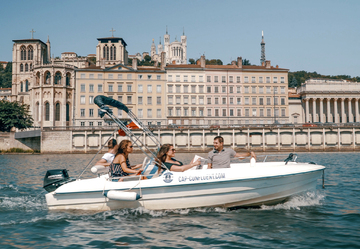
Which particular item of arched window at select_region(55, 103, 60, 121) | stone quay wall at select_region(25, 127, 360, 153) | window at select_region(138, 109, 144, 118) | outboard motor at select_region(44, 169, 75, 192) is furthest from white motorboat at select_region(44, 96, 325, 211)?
arched window at select_region(55, 103, 60, 121)

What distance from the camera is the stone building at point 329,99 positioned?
77.7 metres

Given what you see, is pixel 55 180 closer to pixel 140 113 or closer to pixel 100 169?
pixel 100 169

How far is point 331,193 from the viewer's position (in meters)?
11.8

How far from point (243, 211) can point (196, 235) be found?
2302mm

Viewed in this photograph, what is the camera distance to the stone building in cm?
7769

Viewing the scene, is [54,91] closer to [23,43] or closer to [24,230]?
[23,43]

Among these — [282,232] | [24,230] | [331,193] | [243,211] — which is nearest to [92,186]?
[24,230]

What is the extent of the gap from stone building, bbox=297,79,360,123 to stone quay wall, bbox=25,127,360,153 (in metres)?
20.8

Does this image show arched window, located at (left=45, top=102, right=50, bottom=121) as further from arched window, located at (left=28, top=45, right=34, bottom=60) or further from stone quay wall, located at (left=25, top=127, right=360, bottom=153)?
arched window, located at (left=28, top=45, right=34, bottom=60)

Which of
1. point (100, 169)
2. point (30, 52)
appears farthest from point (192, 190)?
point (30, 52)

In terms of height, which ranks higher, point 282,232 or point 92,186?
point 92,186

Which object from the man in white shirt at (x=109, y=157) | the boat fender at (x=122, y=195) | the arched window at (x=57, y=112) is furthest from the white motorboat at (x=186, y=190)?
the arched window at (x=57, y=112)

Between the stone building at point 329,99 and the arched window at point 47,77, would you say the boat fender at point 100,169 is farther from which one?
the stone building at point 329,99

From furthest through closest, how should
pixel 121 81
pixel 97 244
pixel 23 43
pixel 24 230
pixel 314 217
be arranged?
pixel 23 43
pixel 121 81
pixel 314 217
pixel 24 230
pixel 97 244
